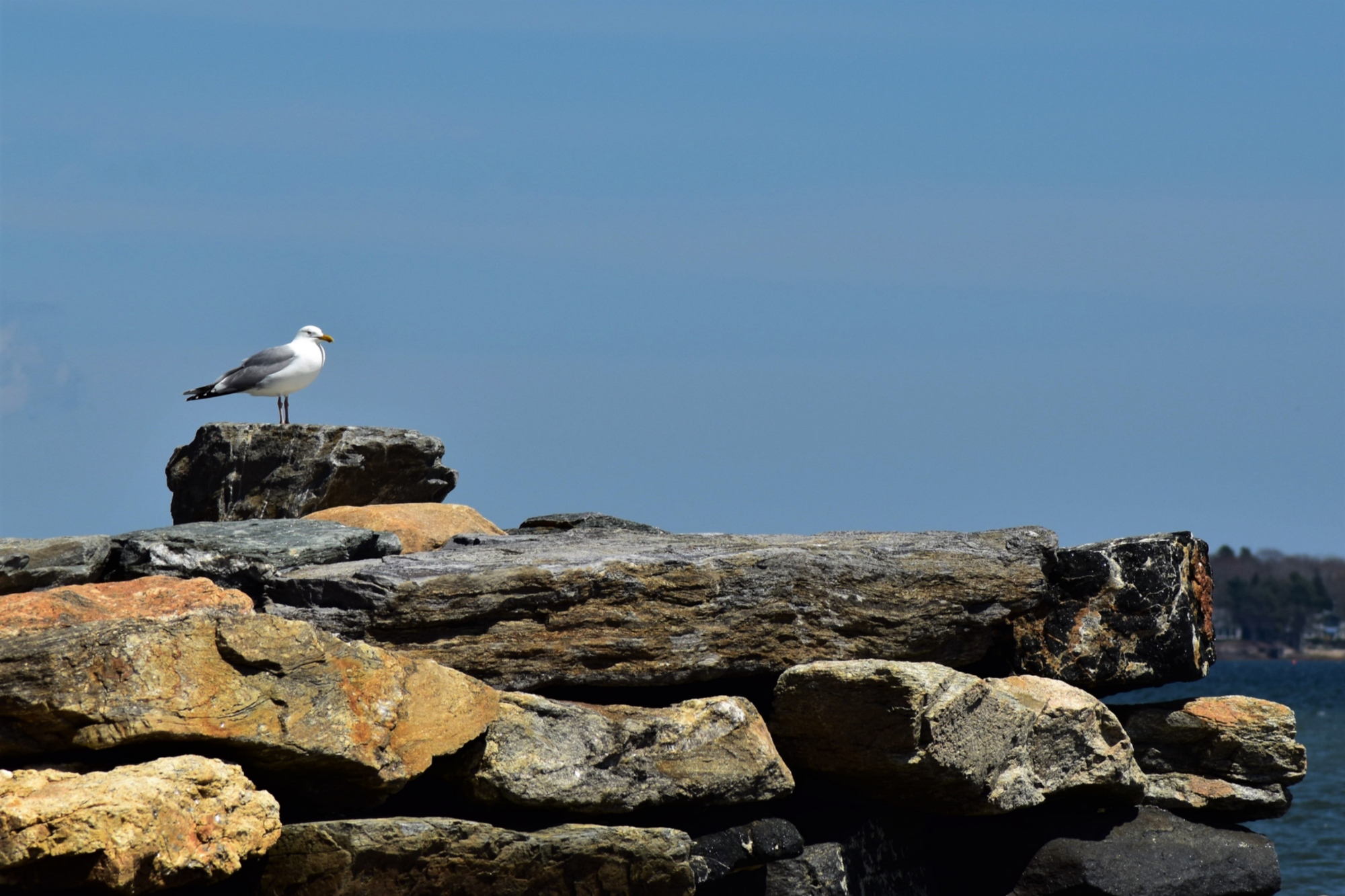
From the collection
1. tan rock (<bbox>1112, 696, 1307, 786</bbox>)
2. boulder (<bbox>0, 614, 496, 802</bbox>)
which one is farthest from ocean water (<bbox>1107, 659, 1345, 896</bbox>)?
boulder (<bbox>0, 614, 496, 802</bbox>)

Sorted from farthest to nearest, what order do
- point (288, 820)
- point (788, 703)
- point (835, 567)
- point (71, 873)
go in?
1. point (835, 567)
2. point (788, 703)
3. point (288, 820)
4. point (71, 873)

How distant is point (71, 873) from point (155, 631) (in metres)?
1.00

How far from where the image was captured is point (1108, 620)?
8.97 metres

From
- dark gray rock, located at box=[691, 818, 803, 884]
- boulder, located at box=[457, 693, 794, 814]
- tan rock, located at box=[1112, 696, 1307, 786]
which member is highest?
boulder, located at box=[457, 693, 794, 814]

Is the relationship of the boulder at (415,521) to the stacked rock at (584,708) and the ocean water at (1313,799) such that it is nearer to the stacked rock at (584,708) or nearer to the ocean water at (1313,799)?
the stacked rock at (584,708)

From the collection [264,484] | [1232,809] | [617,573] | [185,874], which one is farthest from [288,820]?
[1232,809]

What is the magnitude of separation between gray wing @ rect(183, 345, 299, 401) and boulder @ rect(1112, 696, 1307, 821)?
263 inches

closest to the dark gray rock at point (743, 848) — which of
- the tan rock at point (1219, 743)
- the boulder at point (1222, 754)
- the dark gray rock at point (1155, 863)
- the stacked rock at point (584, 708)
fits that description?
the stacked rock at point (584, 708)

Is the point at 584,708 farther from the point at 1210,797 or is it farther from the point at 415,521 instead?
the point at 1210,797

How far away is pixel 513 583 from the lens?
25.3 feet

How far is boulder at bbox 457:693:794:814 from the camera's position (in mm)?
6809

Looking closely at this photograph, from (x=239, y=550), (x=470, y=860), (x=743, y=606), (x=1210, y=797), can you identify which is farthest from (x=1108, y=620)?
(x=239, y=550)

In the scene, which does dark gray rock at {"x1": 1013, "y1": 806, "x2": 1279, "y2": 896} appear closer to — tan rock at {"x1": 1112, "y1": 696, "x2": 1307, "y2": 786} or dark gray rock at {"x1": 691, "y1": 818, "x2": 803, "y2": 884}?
tan rock at {"x1": 1112, "y1": 696, "x2": 1307, "y2": 786}

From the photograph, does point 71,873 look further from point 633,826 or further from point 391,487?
point 391,487
